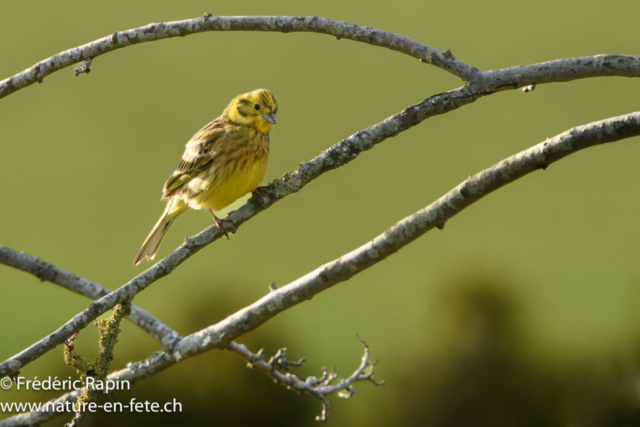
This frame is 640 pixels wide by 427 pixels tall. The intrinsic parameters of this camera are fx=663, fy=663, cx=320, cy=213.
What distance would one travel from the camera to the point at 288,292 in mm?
1700

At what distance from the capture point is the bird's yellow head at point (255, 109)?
2.58m

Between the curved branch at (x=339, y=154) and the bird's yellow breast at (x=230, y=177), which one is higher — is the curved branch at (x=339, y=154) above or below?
below

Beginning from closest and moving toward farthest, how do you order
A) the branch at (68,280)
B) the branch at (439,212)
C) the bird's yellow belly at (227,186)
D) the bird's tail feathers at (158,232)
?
the branch at (439,212)
the branch at (68,280)
the bird's yellow belly at (227,186)
the bird's tail feathers at (158,232)

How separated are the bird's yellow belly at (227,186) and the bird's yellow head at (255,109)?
167 mm

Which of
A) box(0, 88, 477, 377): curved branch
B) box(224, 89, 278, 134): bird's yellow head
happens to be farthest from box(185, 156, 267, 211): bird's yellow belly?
box(0, 88, 477, 377): curved branch

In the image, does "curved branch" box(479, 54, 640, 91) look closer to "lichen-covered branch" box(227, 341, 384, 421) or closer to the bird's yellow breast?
"lichen-covered branch" box(227, 341, 384, 421)

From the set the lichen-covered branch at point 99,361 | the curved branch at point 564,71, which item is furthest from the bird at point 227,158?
the curved branch at point 564,71

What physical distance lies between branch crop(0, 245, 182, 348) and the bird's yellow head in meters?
0.86

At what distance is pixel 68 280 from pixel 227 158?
2.41 feet

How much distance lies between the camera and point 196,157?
2.67 metres

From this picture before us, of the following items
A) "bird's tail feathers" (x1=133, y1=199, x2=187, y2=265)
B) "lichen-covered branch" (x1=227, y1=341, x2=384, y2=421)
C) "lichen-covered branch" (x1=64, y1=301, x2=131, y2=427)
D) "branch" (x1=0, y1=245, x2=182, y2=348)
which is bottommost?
"lichen-covered branch" (x1=227, y1=341, x2=384, y2=421)

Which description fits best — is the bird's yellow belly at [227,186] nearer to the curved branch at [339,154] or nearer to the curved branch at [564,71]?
the curved branch at [339,154]

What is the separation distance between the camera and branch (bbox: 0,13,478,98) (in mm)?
1766

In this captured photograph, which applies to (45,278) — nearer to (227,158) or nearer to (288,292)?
(227,158)
